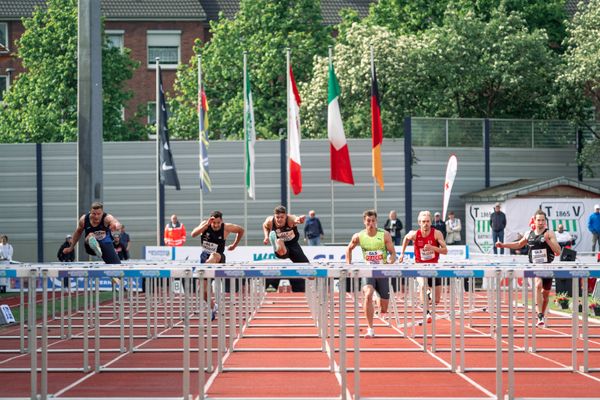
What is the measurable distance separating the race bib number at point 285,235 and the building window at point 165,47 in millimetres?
50719

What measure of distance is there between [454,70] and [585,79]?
5.06 metres

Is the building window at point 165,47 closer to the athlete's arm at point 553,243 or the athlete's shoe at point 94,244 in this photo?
the athlete's arm at point 553,243

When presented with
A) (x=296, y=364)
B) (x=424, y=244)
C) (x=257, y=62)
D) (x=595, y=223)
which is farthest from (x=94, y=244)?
(x=257, y=62)

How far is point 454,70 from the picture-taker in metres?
48.5

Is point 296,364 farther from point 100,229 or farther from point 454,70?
point 454,70

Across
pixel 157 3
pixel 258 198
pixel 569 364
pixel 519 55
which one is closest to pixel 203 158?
pixel 258 198

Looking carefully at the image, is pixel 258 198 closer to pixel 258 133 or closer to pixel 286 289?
pixel 286 289

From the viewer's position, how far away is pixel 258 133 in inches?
2218

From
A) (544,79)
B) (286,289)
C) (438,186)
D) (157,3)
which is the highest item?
(157,3)

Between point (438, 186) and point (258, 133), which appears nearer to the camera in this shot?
point (438, 186)

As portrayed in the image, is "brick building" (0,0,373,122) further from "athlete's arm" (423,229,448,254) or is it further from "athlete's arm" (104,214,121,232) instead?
"athlete's arm" (423,229,448,254)

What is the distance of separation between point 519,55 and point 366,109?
19.8ft

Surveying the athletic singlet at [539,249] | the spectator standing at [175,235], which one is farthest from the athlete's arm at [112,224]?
the spectator standing at [175,235]

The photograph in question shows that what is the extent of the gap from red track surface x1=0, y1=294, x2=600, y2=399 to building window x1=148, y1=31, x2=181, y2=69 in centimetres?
4793
